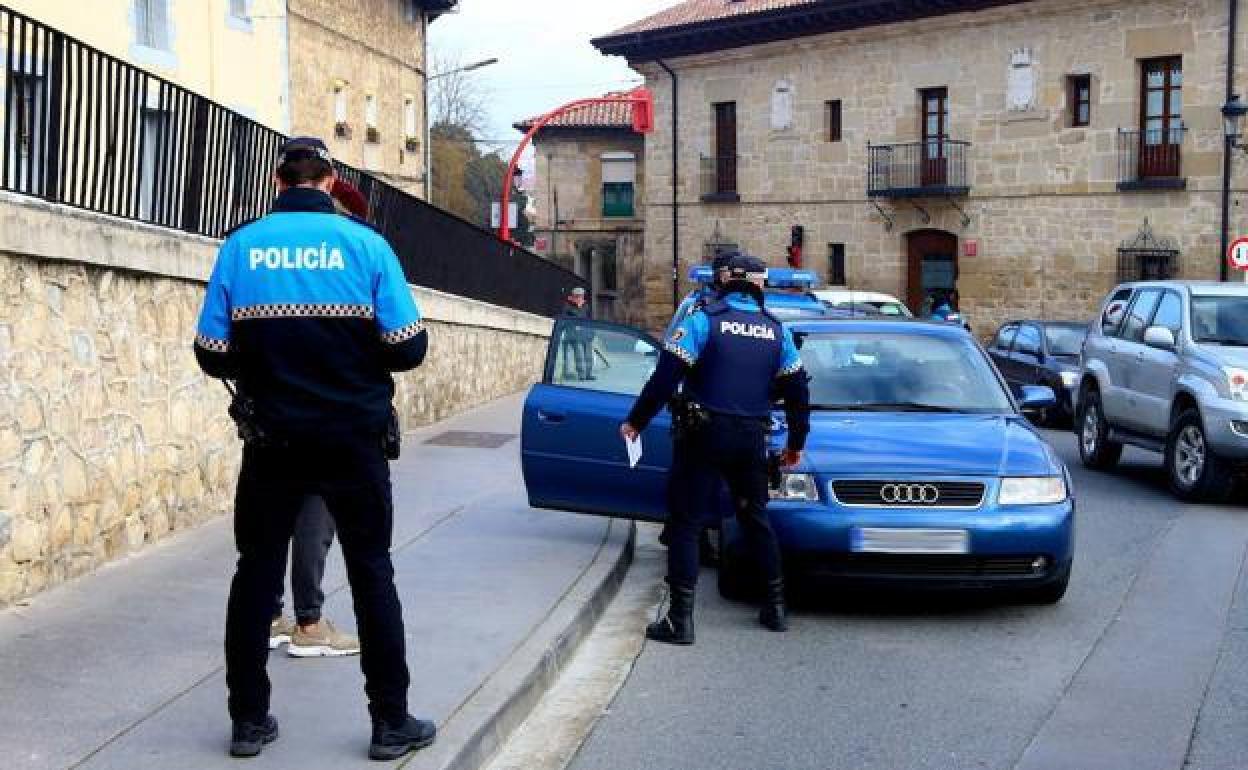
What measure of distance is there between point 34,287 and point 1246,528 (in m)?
8.38

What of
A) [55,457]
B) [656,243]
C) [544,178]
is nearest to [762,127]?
[656,243]

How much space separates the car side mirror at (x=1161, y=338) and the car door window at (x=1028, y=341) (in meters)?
8.31

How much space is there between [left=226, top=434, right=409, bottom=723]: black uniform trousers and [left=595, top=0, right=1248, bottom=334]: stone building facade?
104 feet

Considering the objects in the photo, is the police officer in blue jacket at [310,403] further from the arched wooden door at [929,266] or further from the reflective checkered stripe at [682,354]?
the arched wooden door at [929,266]

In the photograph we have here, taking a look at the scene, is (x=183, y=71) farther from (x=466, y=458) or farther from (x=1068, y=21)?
(x=1068, y=21)

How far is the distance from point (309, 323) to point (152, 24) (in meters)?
21.2

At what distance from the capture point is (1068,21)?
1426 inches

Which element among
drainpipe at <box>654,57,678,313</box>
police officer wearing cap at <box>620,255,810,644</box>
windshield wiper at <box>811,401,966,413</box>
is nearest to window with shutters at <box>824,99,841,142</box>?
drainpipe at <box>654,57,678,313</box>

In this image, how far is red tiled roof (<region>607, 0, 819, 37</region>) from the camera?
42312 mm

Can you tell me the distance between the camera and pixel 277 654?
6508 millimetres

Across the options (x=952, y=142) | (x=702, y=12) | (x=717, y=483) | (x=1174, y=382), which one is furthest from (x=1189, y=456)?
(x=702, y=12)

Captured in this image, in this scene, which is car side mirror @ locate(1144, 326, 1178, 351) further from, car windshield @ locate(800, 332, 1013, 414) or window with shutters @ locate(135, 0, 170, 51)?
window with shutters @ locate(135, 0, 170, 51)

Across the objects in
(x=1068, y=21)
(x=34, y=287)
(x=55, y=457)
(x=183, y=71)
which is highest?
(x=1068, y=21)

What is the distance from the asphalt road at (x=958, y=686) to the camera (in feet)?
18.6
